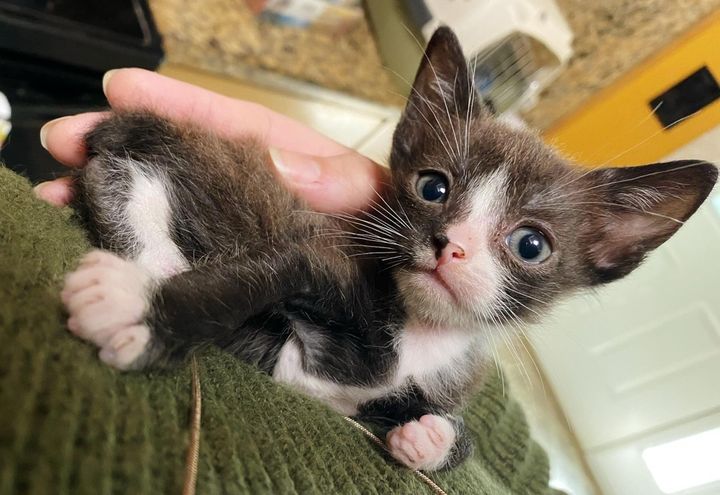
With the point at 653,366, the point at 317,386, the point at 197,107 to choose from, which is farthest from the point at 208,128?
the point at 653,366

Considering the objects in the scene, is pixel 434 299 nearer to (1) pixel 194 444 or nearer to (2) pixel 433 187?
(2) pixel 433 187

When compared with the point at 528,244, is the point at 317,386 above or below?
below

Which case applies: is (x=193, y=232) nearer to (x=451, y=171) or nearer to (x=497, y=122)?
(x=451, y=171)

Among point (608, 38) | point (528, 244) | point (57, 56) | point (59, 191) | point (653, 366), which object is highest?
point (608, 38)

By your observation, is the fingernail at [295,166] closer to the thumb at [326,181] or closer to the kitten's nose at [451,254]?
the thumb at [326,181]

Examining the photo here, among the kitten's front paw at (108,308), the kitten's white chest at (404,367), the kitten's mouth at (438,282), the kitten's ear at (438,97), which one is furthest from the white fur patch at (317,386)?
the kitten's ear at (438,97)

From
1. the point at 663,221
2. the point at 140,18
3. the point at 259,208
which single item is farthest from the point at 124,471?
the point at 140,18
